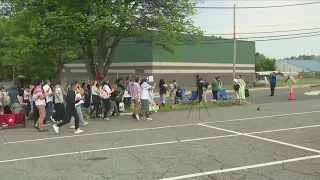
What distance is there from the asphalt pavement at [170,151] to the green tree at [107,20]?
562 cm

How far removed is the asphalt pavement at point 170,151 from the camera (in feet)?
21.0

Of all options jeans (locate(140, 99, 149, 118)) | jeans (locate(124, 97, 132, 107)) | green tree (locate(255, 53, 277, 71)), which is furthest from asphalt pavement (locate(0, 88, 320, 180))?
green tree (locate(255, 53, 277, 71))

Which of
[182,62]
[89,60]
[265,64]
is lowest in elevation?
[89,60]

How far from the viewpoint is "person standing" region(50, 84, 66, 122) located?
43.6 feet

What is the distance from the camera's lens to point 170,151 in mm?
8234

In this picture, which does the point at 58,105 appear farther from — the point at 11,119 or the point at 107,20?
the point at 107,20

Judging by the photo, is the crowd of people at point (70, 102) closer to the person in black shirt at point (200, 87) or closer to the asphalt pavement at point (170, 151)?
the asphalt pavement at point (170, 151)

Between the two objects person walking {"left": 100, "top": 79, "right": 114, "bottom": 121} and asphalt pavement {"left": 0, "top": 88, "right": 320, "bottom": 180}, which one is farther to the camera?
person walking {"left": 100, "top": 79, "right": 114, "bottom": 121}

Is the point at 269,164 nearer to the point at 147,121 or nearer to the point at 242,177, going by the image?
the point at 242,177

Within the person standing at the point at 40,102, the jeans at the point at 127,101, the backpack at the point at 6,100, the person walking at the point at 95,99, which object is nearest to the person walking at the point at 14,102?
the backpack at the point at 6,100

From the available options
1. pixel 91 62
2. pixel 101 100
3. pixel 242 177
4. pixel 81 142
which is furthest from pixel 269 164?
pixel 91 62

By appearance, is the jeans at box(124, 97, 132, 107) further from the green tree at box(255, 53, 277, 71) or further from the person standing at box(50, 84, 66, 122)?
the green tree at box(255, 53, 277, 71)

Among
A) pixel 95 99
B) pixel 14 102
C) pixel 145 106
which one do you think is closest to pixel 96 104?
pixel 95 99

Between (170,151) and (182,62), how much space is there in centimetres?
4159
